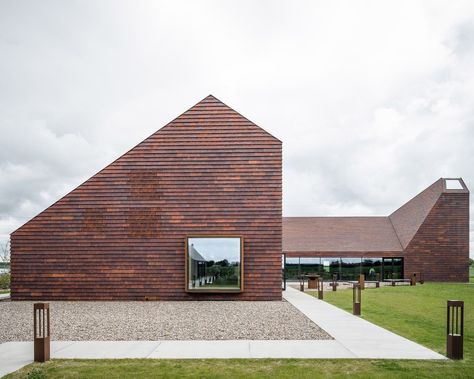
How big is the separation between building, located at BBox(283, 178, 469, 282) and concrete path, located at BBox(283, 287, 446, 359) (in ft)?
65.8

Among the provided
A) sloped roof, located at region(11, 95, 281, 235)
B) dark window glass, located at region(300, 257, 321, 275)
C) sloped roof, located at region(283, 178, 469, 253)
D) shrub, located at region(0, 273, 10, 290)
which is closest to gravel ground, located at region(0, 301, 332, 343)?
sloped roof, located at region(11, 95, 281, 235)

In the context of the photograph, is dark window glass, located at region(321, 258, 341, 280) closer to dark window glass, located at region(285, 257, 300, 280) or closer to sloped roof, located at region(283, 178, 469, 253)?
sloped roof, located at region(283, 178, 469, 253)

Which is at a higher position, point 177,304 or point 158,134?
point 158,134

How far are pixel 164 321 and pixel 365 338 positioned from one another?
5367mm

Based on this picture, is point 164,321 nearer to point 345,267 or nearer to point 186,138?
point 186,138

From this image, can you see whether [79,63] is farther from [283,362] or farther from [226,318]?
[283,362]

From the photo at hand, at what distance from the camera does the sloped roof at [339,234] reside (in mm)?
34031

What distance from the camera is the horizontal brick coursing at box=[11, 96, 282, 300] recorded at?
18.0m

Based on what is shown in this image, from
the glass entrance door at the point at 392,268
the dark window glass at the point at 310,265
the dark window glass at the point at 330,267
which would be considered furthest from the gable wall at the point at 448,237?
the dark window glass at the point at 310,265

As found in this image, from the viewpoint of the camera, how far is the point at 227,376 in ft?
22.0

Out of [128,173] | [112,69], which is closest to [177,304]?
[128,173]

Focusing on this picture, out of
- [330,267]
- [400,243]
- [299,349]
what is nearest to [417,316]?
[299,349]

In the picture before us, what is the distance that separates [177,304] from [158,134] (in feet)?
22.3

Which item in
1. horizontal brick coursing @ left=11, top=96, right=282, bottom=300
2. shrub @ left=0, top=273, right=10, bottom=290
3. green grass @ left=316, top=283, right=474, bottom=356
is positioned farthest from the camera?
shrub @ left=0, top=273, right=10, bottom=290
